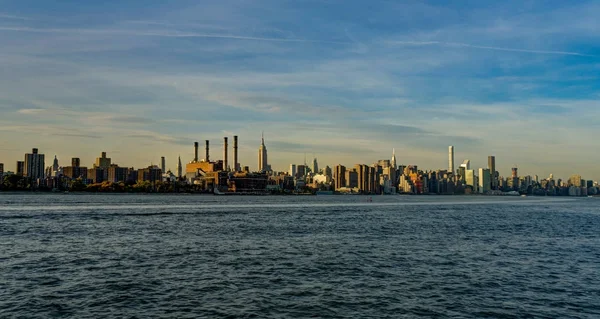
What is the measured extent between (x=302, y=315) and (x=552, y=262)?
1046 inches

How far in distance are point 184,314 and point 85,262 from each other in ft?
57.5

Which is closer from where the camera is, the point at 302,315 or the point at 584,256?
the point at 302,315

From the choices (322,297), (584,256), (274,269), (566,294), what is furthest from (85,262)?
(584,256)

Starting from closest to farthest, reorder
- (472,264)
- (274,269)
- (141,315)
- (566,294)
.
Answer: (141,315) → (566,294) → (274,269) → (472,264)

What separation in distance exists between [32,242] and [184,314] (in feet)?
107

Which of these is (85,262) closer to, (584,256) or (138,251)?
(138,251)

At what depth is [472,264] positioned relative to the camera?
39969mm

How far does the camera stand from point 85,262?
3869 cm

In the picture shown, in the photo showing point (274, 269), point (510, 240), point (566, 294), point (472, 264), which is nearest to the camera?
point (566, 294)

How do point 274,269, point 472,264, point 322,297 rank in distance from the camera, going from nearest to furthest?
point 322,297 → point 274,269 → point 472,264

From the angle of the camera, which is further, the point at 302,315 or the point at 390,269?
the point at 390,269

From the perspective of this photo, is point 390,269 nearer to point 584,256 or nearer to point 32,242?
point 584,256

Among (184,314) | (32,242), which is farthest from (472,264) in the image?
(32,242)

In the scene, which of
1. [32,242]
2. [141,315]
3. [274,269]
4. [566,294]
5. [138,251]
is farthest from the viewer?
[32,242]
